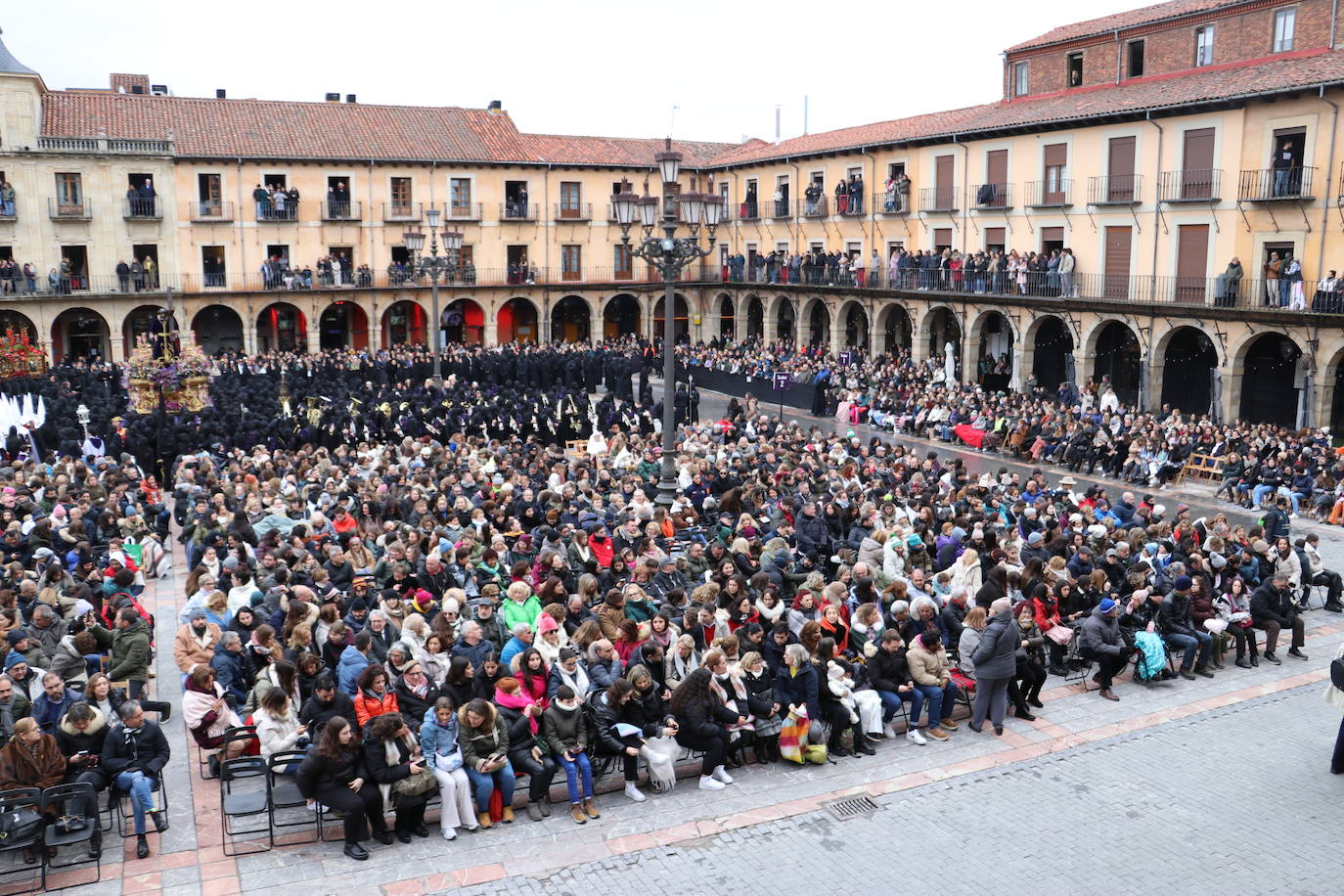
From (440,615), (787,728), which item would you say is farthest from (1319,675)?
(440,615)

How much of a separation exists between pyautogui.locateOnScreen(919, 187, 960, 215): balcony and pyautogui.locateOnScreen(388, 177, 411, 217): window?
2098 cm

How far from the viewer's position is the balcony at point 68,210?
39.8 meters

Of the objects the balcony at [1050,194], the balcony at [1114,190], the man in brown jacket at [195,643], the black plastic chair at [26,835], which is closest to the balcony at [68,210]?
the balcony at [1050,194]

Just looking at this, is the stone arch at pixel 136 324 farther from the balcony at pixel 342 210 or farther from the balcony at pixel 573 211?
the balcony at pixel 573 211

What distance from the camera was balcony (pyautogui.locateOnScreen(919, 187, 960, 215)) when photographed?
120 ft

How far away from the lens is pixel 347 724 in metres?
8.58

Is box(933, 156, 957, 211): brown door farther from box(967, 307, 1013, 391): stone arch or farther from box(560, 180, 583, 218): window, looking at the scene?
box(560, 180, 583, 218): window

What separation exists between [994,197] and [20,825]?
32.6 m

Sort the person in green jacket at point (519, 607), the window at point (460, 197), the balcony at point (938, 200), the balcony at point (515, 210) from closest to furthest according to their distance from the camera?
the person in green jacket at point (519, 607) → the balcony at point (938, 200) → the window at point (460, 197) → the balcony at point (515, 210)

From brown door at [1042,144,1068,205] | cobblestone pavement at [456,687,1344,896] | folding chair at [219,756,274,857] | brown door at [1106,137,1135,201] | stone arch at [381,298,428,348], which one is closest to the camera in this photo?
cobblestone pavement at [456,687,1344,896]

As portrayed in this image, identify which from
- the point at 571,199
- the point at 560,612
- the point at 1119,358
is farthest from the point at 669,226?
the point at 571,199

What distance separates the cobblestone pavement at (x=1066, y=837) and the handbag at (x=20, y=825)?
3207mm

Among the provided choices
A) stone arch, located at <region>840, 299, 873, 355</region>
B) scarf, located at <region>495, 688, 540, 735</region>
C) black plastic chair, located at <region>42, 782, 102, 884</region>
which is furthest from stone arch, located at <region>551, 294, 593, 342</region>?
black plastic chair, located at <region>42, 782, 102, 884</region>

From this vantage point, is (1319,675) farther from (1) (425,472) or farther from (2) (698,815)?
(1) (425,472)
